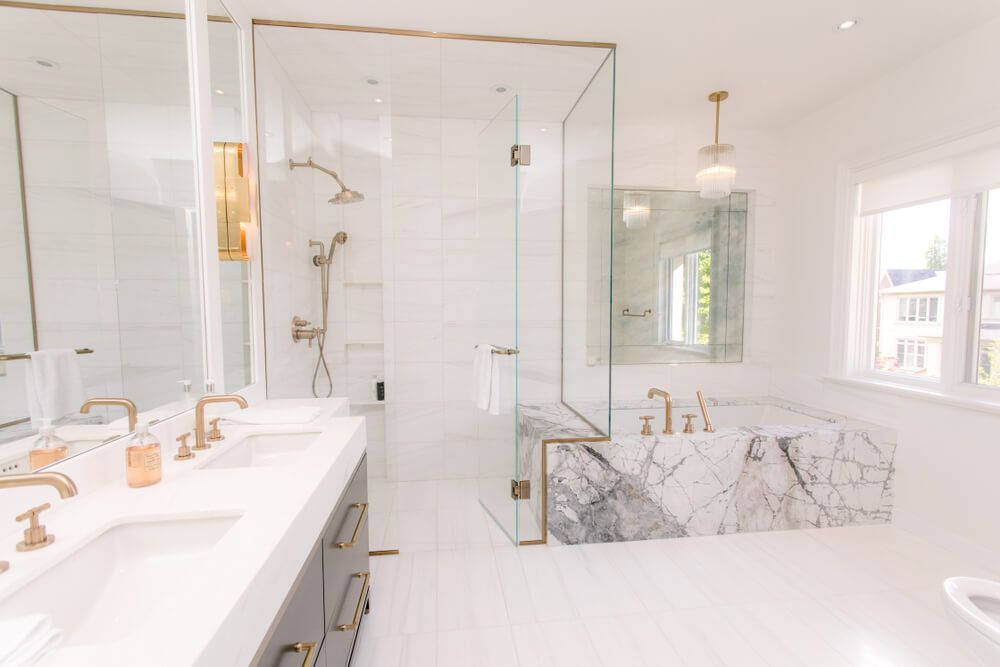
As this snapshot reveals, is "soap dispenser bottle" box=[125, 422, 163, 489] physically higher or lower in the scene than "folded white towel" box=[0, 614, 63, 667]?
higher

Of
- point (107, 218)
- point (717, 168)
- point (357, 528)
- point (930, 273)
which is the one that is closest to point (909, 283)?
point (930, 273)

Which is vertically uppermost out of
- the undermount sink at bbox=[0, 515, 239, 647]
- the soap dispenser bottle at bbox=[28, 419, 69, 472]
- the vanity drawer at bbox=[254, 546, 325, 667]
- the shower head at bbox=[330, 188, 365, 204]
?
the shower head at bbox=[330, 188, 365, 204]

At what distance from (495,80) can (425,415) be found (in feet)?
7.25

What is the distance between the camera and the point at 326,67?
2398mm

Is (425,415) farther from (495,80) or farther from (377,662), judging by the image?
(495,80)

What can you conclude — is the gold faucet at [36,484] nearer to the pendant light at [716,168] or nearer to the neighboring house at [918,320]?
the pendant light at [716,168]

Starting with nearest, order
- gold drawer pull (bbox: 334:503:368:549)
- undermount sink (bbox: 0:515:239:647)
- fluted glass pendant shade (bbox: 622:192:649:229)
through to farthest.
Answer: undermount sink (bbox: 0:515:239:647), gold drawer pull (bbox: 334:503:368:549), fluted glass pendant shade (bbox: 622:192:649:229)

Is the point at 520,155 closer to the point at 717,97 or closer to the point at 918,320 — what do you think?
the point at 717,97

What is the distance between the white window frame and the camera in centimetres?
225

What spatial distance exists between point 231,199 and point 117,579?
1408 mm

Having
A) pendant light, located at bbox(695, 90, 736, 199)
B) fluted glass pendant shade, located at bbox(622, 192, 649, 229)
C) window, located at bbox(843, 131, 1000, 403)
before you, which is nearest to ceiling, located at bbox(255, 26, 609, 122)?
pendant light, located at bbox(695, 90, 736, 199)

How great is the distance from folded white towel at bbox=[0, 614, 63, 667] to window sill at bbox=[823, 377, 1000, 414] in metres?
3.33

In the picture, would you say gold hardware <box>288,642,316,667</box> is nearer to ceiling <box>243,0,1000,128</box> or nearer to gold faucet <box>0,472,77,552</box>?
gold faucet <box>0,472,77,552</box>

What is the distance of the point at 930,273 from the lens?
2494 mm
